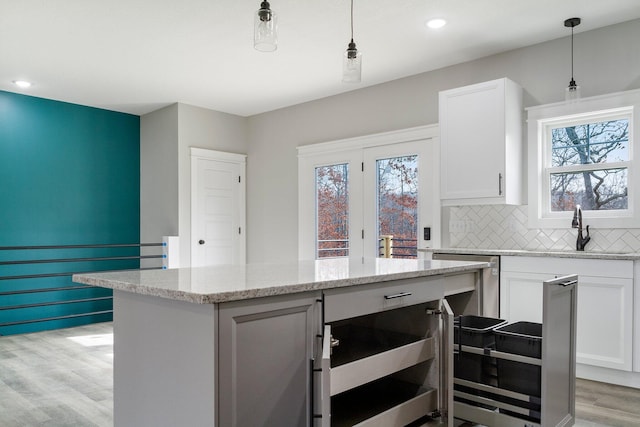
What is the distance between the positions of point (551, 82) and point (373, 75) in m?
1.62

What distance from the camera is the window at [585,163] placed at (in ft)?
11.6

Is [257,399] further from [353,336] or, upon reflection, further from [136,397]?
[353,336]

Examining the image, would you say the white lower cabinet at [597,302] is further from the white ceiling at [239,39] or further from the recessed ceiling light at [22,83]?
A: the recessed ceiling light at [22,83]

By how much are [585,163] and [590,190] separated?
0.71 feet

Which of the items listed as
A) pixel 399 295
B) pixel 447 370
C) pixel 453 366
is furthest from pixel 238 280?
pixel 453 366

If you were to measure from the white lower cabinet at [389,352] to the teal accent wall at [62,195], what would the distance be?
3.73 meters

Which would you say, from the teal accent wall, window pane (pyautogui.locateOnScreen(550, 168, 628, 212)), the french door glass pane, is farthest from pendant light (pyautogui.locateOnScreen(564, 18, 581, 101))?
the teal accent wall

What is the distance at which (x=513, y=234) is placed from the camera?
402 centimetres

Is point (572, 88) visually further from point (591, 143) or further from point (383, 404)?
point (383, 404)

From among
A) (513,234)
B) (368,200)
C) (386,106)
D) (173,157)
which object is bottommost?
(513,234)

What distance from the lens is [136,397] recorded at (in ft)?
5.56

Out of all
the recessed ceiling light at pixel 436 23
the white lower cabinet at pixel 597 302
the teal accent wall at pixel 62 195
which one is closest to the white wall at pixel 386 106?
the recessed ceiling light at pixel 436 23

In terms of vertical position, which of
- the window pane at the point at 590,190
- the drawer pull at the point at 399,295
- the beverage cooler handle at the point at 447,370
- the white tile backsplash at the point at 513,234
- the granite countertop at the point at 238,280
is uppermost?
the window pane at the point at 590,190

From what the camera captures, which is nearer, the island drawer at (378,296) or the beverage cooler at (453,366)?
the island drawer at (378,296)
